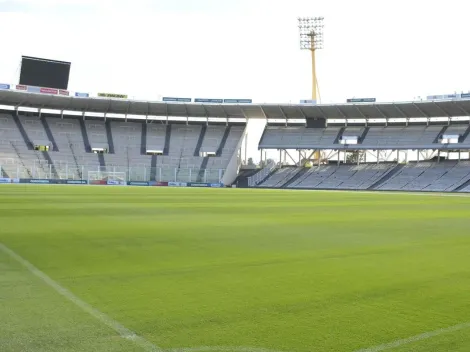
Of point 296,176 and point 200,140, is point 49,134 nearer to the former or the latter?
point 200,140

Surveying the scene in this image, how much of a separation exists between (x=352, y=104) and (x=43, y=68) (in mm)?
37695

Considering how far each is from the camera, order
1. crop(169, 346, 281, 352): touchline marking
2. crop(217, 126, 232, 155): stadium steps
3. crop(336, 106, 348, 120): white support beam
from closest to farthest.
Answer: crop(169, 346, 281, 352): touchline marking, crop(336, 106, 348, 120): white support beam, crop(217, 126, 232, 155): stadium steps

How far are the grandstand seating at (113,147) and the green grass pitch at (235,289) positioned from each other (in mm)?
44930

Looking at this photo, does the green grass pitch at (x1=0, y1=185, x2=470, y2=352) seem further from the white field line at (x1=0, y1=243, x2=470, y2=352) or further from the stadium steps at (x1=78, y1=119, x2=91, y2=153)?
the stadium steps at (x1=78, y1=119, x2=91, y2=153)

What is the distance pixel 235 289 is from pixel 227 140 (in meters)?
60.8

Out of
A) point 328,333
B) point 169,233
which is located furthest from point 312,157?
point 328,333

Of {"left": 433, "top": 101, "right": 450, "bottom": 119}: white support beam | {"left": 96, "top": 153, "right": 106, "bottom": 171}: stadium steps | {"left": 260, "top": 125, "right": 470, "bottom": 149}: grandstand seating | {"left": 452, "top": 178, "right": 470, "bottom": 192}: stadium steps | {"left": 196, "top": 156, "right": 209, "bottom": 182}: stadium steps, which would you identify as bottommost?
{"left": 452, "top": 178, "right": 470, "bottom": 192}: stadium steps

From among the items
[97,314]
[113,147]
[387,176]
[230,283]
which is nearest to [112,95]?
[113,147]

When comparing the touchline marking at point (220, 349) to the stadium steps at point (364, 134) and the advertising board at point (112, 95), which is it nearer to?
the advertising board at point (112, 95)

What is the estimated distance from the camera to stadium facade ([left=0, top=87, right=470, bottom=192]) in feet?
182

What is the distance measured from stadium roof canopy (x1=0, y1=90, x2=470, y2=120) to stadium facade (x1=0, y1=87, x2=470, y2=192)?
4.8 inches

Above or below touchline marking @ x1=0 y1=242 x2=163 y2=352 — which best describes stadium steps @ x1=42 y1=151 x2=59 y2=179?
below

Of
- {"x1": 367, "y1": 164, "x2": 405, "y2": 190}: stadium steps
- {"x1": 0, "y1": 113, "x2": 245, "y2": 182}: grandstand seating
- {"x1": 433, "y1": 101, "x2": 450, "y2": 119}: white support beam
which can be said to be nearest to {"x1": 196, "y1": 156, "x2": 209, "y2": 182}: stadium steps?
{"x1": 0, "y1": 113, "x2": 245, "y2": 182}: grandstand seating

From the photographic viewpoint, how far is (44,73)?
58062 mm
